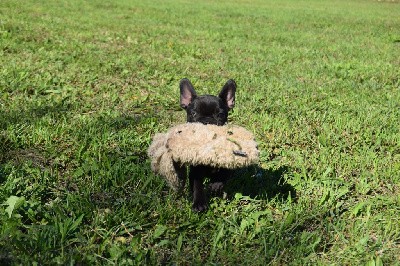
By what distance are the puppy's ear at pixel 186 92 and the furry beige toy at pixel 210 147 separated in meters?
0.87

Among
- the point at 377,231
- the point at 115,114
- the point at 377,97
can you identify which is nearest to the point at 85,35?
the point at 115,114

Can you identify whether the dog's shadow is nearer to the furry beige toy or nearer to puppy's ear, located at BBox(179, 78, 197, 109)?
the furry beige toy

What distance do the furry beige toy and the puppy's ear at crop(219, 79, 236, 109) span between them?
81cm

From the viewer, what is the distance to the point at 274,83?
7965 millimetres

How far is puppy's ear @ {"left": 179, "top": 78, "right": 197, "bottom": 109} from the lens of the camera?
13.1ft

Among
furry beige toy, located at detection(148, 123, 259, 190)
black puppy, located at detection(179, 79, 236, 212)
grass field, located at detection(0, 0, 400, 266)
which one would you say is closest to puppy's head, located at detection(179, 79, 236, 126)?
black puppy, located at detection(179, 79, 236, 212)

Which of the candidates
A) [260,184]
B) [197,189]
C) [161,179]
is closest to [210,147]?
[197,189]

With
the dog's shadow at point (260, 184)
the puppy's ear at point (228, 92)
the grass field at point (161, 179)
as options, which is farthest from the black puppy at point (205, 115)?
the dog's shadow at point (260, 184)

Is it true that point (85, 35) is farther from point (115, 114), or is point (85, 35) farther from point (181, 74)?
point (115, 114)

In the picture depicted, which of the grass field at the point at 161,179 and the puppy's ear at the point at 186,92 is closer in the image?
the grass field at the point at 161,179

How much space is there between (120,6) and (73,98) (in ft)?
61.8

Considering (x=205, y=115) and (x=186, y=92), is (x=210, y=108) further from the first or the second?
(x=186, y=92)

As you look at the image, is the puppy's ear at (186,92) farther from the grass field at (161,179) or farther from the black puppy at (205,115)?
the grass field at (161,179)

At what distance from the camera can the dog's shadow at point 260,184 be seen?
12.1ft
